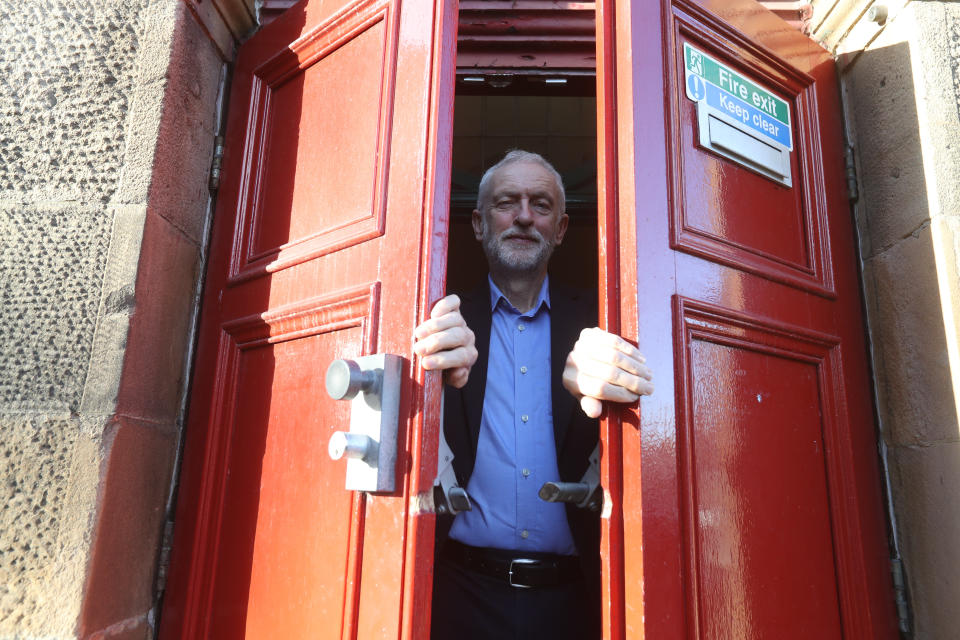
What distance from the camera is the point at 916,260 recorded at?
1.67 meters

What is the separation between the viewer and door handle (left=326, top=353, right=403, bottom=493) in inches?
48.4

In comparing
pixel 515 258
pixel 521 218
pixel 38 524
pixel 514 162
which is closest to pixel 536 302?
pixel 515 258

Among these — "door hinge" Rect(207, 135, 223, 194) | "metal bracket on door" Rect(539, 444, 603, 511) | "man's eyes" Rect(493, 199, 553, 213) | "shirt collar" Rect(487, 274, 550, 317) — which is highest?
"man's eyes" Rect(493, 199, 553, 213)

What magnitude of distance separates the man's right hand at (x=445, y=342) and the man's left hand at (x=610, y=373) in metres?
0.24

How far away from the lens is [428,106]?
147 centimetres

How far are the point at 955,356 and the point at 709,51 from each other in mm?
991

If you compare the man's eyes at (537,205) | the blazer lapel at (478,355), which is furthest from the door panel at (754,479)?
the man's eyes at (537,205)

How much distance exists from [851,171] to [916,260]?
14.9 inches

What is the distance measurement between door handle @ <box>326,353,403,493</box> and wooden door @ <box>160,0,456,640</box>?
0.03m

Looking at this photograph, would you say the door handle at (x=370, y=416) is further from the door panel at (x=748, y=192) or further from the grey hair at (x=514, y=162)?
the grey hair at (x=514, y=162)

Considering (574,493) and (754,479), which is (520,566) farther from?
(754,479)

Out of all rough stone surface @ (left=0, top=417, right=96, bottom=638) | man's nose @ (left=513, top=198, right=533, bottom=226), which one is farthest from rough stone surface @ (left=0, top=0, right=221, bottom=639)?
man's nose @ (left=513, top=198, right=533, bottom=226)

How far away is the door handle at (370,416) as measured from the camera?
4.03ft

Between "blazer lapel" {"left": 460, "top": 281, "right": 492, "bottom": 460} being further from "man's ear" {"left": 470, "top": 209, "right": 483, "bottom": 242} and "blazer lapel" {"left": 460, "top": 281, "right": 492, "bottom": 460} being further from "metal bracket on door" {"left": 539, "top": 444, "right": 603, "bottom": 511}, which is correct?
"metal bracket on door" {"left": 539, "top": 444, "right": 603, "bottom": 511}
